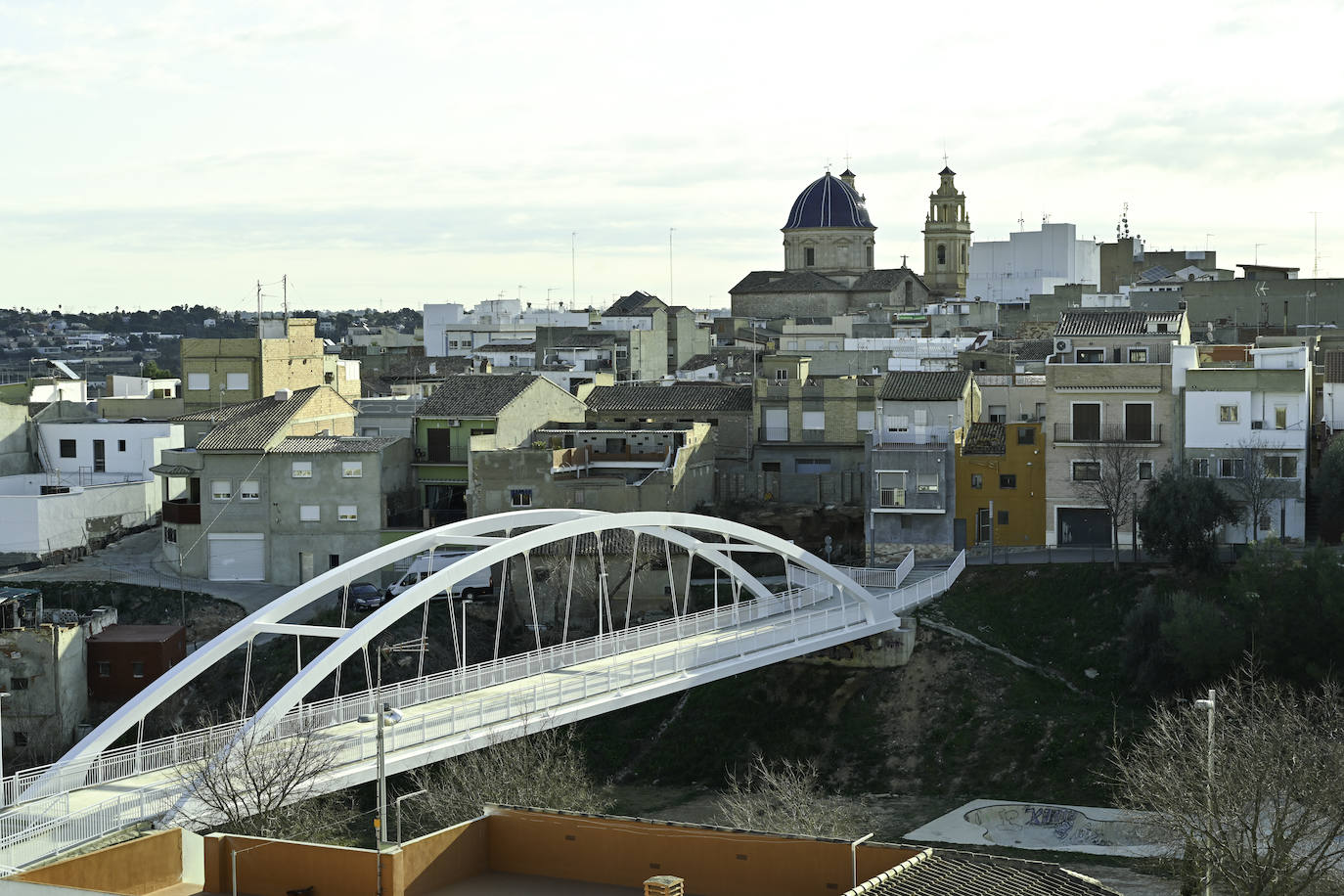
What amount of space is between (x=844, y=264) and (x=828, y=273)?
37.7 inches

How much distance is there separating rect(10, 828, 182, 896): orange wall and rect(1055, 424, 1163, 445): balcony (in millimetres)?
30253

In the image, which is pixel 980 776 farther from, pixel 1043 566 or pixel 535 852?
pixel 535 852

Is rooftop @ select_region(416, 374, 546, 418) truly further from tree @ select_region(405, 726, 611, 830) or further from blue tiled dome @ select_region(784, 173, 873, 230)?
blue tiled dome @ select_region(784, 173, 873, 230)

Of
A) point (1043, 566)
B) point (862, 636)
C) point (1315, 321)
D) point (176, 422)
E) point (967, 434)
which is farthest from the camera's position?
point (1315, 321)

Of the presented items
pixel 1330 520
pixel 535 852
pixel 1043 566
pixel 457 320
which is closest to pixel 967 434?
pixel 1043 566

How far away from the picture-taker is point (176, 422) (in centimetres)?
5791

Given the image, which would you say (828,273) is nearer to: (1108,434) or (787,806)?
(1108,434)

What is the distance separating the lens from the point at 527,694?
32.5 meters

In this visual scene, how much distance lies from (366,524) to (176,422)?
1027cm

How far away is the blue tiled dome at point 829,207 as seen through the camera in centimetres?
9481

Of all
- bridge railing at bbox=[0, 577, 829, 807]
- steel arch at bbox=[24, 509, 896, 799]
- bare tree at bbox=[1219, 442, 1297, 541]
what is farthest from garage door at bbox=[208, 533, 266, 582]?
bare tree at bbox=[1219, 442, 1297, 541]

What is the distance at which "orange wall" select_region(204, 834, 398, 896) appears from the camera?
20906 millimetres

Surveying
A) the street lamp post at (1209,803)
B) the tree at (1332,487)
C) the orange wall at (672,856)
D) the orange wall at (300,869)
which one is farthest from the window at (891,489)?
the orange wall at (300,869)

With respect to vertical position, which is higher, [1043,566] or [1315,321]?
[1315,321]
